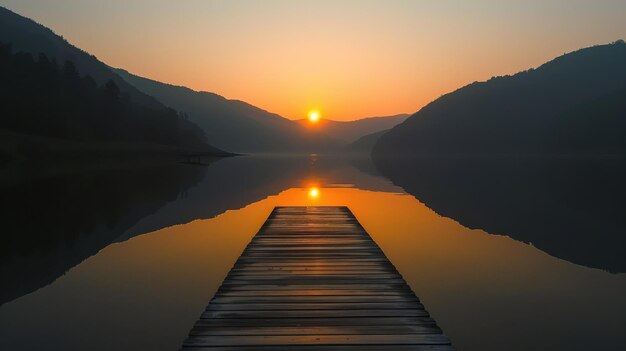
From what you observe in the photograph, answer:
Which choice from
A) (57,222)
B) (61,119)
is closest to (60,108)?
(61,119)

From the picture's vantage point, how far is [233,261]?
18766 mm

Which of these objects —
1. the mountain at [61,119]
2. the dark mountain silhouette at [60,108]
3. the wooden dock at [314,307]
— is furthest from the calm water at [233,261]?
the dark mountain silhouette at [60,108]

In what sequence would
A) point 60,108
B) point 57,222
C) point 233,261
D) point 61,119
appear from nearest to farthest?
1. point 233,261
2. point 57,222
3. point 61,119
4. point 60,108

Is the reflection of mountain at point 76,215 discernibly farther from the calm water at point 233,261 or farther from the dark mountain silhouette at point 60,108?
the dark mountain silhouette at point 60,108

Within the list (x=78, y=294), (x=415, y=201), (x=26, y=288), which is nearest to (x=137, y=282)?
(x=78, y=294)

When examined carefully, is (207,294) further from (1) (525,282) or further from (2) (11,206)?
(2) (11,206)

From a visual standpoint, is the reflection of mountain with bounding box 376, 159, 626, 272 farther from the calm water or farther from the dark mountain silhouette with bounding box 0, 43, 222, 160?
the dark mountain silhouette with bounding box 0, 43, 222, 160

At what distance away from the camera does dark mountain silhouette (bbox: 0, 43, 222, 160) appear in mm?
85375

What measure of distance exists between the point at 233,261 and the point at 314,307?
9.34 meters

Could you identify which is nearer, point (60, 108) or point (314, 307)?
point (314, 307)

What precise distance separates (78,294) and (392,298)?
386 inches

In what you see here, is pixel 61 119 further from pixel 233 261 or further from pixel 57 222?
pixel 233 261

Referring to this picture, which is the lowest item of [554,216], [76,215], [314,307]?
[554,216]

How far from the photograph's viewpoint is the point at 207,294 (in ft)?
47.1
